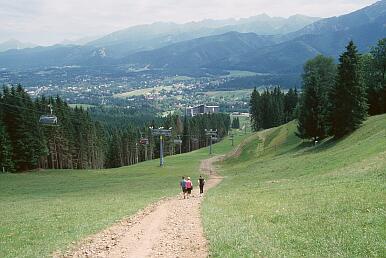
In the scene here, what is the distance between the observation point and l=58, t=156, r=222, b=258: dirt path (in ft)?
64.4

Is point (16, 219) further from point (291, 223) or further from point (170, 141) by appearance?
point (170, 141)

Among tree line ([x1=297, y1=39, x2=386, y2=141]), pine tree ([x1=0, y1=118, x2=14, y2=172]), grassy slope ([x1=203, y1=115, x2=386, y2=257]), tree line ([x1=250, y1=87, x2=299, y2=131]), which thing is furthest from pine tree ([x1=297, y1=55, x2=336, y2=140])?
tree line ([x1=250, y1=87, x2=299, y2=131])

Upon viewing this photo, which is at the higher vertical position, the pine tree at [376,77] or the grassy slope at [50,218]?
the pine tree at [376,77]

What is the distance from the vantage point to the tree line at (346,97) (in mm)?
68688

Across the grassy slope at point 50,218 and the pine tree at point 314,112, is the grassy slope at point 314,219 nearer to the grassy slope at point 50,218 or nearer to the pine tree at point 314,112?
the grassy slope at point 50,218

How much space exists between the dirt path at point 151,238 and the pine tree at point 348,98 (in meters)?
43.9

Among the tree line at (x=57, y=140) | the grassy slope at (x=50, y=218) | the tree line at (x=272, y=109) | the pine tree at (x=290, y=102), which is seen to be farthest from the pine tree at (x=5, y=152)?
the pine tree at (x=290, y=102)

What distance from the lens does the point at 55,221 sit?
30.9m

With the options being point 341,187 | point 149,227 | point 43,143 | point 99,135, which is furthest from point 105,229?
point 99,135

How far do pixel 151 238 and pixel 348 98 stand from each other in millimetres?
54809

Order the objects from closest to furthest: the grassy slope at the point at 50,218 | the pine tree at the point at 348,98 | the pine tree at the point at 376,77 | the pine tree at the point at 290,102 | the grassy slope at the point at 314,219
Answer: the grassy slope at the point at 314,219 → the grassy slope at the point at 50,218 → the pine tree at the point at 348,98 → the pine tree at the point at 376,77 → the pine tree at the point at 290,102

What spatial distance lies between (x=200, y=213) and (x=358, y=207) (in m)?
12.6

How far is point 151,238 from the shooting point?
22781mm

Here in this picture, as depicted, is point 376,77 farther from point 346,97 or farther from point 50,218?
point 50,218
